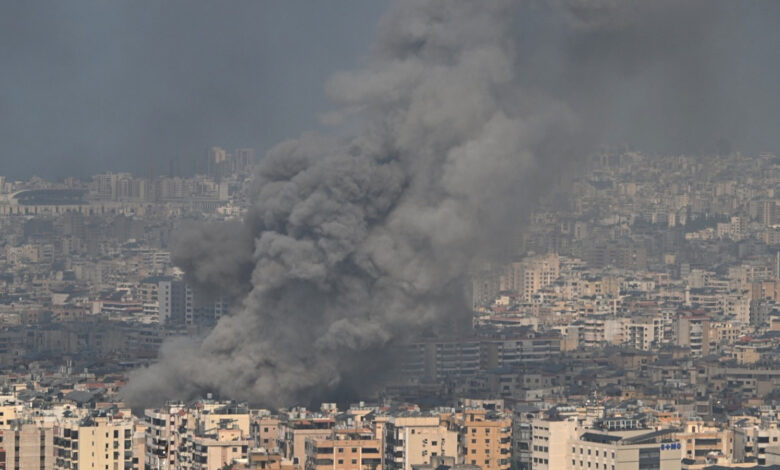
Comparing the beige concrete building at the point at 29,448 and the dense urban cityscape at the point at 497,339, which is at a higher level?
the dense urban cityscape at the point at 497,339

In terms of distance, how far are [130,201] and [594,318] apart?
3372cm

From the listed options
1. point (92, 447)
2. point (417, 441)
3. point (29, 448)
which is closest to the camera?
point (92, 447)

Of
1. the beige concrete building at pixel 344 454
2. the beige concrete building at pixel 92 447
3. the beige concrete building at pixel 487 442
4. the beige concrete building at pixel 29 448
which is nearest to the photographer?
the beige concrete building at pixel 92 447

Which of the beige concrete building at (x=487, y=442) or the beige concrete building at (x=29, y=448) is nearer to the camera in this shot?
the beige concrete building at (x=29, y=448)

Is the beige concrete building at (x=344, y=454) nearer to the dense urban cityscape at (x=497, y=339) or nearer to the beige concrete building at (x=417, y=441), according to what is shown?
the dense urban cityscape at (x=497, y=339)

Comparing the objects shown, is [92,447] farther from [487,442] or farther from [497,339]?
[497,339]

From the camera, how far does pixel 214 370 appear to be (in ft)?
157

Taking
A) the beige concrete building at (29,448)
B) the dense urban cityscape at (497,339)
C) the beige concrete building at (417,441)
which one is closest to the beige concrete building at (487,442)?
the dense urban cityscape at (497,339)

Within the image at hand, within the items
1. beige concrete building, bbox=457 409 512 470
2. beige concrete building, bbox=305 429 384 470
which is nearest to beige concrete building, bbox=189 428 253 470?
beige concrete building, bbox=305 429 384 470

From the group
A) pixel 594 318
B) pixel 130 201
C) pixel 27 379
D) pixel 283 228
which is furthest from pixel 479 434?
pixel 130 201

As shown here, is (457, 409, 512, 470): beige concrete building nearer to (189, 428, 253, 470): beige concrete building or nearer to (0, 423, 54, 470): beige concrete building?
(189, 428, 253, 470): beige concrete building

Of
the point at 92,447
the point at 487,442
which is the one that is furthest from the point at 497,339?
the point at 92,447

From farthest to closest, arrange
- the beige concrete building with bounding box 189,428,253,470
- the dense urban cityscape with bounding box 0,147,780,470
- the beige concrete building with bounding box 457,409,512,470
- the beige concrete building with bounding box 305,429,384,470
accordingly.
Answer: the beige concrete building with bounding box 457,409,512,470 < the dense urban cityscape with bounding box 0,147,780,470 < the beige concrete building with bounding box 305,429,384,470 < the beige concrete building with bounding box 189,428,253,470

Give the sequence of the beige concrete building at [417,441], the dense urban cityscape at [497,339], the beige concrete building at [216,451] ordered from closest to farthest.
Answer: the beige concrete building at [216,451] → the dense urban cityscape at [497,339] → the beige concrete building at [417,441]
